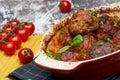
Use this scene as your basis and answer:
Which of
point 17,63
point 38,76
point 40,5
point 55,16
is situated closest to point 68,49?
point 38,76

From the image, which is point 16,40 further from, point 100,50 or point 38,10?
point 100,50

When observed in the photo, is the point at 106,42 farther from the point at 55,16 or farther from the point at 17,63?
the point at 55,16

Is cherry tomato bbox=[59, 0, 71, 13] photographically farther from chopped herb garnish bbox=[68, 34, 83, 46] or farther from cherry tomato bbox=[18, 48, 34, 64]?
chopped herb garnish bbox=[68, 34, 83, 46]

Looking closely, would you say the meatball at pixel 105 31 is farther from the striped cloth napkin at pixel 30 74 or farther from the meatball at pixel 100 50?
the striped cloth napkin at pixel 30 74

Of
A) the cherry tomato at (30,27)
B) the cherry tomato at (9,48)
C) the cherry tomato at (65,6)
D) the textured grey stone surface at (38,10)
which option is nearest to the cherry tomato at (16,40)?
the cherry tomato at (9,48)

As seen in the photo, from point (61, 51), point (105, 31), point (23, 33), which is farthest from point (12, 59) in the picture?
point (105, 31)
